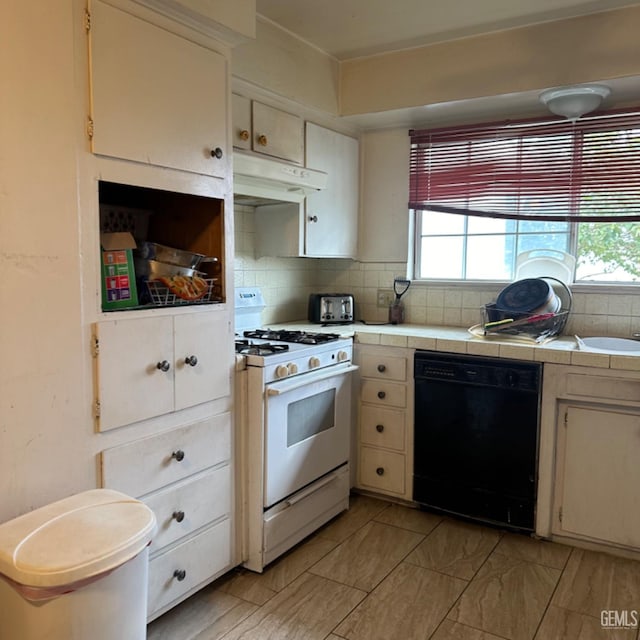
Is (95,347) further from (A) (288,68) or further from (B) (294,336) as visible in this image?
(A) (288,68)

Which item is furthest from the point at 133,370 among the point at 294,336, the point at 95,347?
the point at 294,336

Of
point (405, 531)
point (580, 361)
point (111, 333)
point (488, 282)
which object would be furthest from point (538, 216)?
point (111, 333)

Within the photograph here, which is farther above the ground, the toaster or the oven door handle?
the toaster

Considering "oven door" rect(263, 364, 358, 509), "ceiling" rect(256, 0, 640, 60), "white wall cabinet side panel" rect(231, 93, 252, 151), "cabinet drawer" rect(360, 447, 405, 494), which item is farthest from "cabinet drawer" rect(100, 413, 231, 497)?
"ceiling" rect(256, 0, 640, 60)

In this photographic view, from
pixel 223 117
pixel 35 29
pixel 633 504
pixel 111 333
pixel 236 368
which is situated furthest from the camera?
pixel 633 504

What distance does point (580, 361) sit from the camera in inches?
97.7

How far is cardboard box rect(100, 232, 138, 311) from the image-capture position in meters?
1.84

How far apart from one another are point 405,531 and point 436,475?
1.05 feet

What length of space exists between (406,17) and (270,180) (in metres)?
0.99

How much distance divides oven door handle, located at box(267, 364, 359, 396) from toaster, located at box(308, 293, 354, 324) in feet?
1.73

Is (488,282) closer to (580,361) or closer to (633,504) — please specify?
(580,361)

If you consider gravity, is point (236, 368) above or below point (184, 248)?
below

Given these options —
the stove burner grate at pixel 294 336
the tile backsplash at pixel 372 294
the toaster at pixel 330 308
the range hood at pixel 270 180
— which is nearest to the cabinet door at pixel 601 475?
the tile backsplash at pixel 372 294

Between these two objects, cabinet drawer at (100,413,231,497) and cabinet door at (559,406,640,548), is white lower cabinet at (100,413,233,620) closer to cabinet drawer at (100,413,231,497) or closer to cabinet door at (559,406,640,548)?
cabinet drawer at (100,413,231,497)
